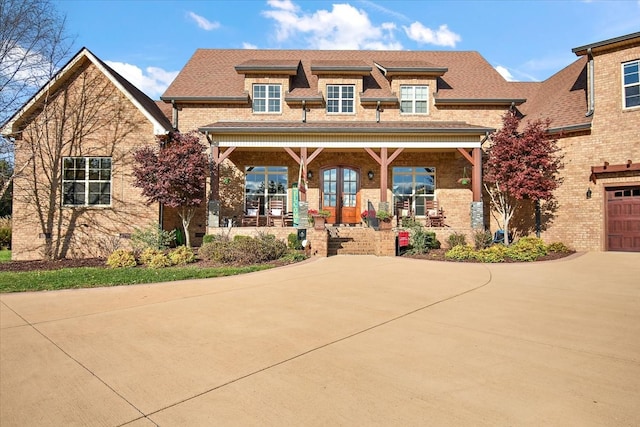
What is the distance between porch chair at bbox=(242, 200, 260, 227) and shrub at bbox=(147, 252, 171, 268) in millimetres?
4901

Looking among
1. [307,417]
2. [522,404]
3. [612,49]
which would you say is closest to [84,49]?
[307,417]

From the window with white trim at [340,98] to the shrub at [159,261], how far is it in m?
10.4

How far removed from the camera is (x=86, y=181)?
13.8 metres

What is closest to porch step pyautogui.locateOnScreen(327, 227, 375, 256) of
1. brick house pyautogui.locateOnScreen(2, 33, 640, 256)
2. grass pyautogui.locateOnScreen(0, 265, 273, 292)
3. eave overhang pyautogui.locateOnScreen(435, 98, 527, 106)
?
brick house pyautogui.locateOnScreen(2, 33, 640, 256)

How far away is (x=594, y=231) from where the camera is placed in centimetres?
1312

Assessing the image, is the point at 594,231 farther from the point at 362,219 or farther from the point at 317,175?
the point at 317,175

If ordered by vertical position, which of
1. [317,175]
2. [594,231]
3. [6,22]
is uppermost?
[6,22]

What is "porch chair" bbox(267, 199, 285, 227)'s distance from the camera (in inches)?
610

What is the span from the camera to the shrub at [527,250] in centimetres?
1070

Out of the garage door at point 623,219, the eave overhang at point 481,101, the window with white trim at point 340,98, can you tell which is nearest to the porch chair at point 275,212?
the window with white trim at point 340,98

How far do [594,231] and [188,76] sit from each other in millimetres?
19190

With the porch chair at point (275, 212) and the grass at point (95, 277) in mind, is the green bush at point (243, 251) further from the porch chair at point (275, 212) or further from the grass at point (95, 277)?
the porch chair at point (275, 212)

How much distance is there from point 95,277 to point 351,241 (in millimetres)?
8145

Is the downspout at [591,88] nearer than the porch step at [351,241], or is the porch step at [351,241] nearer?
the porch step at [351,241]
